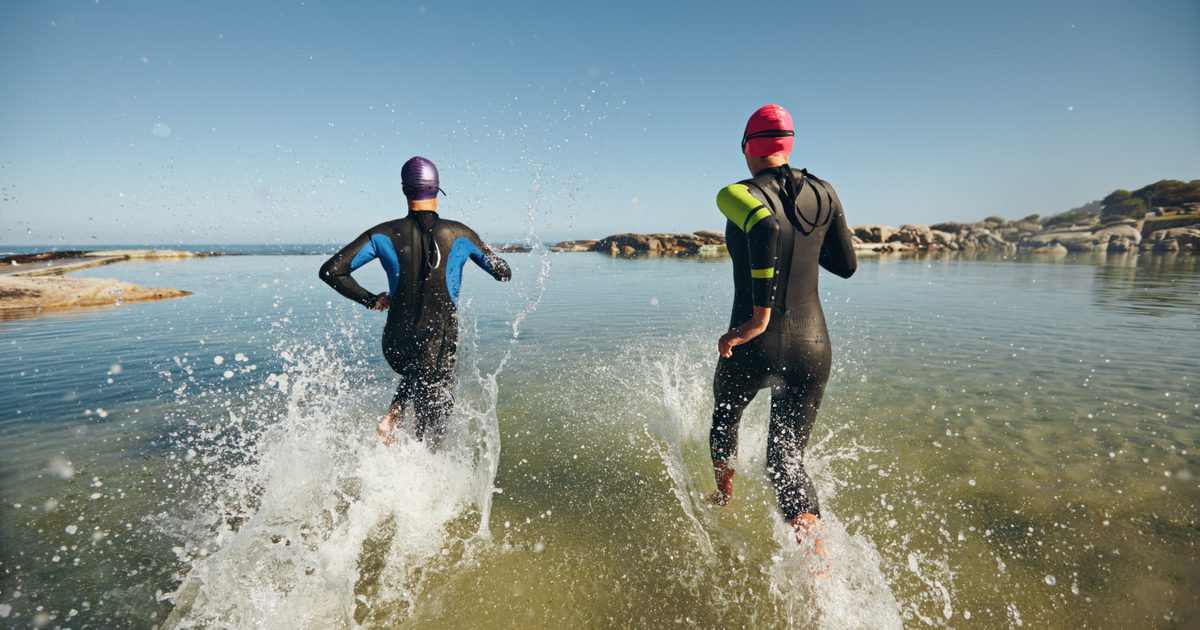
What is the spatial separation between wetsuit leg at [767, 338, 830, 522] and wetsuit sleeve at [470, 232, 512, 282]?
105 inches

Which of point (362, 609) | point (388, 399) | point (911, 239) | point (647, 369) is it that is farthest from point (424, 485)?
point (911, 239)

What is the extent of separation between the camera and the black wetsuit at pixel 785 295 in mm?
2707

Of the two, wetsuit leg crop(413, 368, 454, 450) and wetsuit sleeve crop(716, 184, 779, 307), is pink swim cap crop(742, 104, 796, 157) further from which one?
wetsuit leg crop(413, 368, 454, 450)

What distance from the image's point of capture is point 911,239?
66.6 metres

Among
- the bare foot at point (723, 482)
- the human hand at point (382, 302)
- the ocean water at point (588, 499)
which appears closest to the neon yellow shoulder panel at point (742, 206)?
the bare foot at point (723, 482)

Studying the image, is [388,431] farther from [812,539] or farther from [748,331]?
[812,539]

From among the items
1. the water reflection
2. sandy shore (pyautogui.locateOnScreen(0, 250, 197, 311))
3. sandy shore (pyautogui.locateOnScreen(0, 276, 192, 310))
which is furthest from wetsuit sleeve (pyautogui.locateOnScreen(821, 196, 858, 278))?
sandy shore (pyautogui.locateOnScreen(0, 276, 192, 310))

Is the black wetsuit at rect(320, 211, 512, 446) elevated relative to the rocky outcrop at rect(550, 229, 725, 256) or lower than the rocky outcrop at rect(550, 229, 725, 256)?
lower

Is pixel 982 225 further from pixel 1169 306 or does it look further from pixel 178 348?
pixel 178 348

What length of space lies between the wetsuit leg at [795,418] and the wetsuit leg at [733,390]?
16 centimetres

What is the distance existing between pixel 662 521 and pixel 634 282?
20.4 meters

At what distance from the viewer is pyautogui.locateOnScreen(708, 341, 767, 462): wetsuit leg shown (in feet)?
10.0

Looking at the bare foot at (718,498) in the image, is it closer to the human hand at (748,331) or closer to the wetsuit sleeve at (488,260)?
the human hand at (748,331)

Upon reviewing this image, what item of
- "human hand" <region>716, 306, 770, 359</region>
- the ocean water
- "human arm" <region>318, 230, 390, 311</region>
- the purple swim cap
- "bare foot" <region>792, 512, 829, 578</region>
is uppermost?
the purple swim cap
